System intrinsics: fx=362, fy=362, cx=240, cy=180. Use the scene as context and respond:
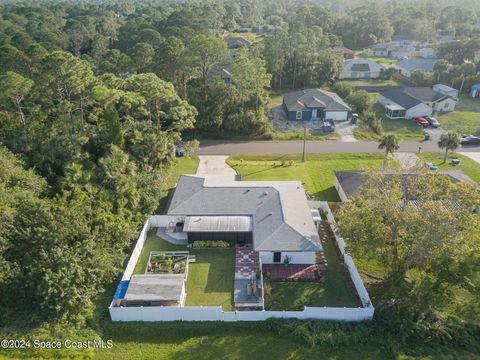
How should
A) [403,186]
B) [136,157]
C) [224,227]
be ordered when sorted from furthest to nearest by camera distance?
1. [136,157]
2. [224,227]
3. [403,186]

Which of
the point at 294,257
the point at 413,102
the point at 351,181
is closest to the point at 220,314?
the point at 294,257

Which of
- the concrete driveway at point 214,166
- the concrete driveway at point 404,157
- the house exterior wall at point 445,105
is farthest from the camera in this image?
the house exterior wall at point 445,105

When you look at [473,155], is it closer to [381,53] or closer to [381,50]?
[381,53]

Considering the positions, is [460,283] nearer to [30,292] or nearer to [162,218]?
[162,218]

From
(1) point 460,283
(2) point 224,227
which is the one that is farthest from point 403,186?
(2) point 224,227

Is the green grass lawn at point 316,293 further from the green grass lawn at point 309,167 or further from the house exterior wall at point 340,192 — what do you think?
the green grass lawn at point 309,167

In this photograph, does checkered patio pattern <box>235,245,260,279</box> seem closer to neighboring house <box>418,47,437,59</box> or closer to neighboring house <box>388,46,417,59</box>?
neighboring house <box>418,47,437,59</box>

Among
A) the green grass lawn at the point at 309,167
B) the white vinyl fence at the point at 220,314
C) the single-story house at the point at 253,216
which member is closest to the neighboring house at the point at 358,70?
the green grass lawn at the point at 309,167
